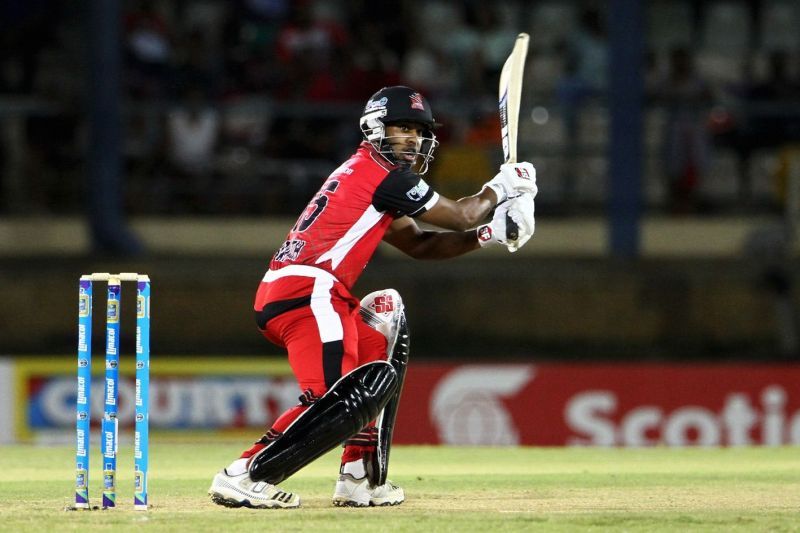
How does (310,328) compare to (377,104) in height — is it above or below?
below

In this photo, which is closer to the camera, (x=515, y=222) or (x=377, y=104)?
(x=515, y=222)

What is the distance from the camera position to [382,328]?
17.2 feet

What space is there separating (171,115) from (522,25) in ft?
11.4

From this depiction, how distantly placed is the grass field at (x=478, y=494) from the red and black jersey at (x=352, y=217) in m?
0.88

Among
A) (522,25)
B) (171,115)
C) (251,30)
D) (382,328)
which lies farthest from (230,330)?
(382,328)

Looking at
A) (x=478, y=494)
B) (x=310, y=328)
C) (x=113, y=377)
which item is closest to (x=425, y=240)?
(x=310, y=328)

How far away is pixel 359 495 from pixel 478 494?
0.56m

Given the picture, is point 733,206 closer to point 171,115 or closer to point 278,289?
point 171,115

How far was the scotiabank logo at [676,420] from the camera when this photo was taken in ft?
34.6

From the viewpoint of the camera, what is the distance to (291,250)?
5113mm

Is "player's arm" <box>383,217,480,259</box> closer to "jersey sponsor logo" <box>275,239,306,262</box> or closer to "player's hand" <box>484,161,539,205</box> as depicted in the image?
"player's hand" <box>484,161,539,205</box>

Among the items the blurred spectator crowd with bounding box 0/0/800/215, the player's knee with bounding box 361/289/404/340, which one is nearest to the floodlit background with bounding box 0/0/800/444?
the blurred spectator crowd with bounding box 0/0/800/215

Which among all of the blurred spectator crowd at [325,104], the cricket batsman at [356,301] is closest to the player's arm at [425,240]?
the cricket batsman at [356,301]

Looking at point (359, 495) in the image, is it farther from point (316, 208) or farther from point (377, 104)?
point (377, 104)
